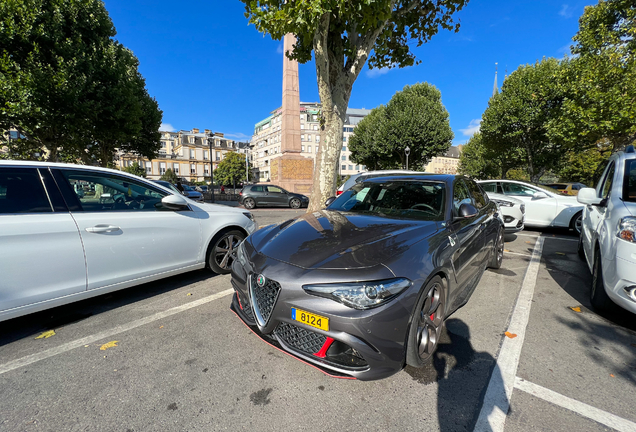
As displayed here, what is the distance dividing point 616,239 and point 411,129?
25221 mm

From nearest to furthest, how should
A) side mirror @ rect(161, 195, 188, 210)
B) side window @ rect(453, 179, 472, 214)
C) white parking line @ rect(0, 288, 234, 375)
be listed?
white parking line @ rect(0, 288, 234, 375) → side window @ rect(453, 179, 472, 214) → side mirror @ rect(161, 195, 188, 210)

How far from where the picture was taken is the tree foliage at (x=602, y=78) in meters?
12.7

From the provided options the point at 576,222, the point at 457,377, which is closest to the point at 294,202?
the point at 576,222

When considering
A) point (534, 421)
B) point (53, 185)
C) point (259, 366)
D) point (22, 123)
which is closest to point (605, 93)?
point (534, 421)

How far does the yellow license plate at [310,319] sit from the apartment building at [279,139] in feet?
241

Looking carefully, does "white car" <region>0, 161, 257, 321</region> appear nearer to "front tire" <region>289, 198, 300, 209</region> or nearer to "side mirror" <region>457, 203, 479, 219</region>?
"side mirror" <region>457, 203, 479, 219</region>

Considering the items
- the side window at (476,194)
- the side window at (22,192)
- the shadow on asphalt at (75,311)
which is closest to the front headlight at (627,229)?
the side window at (476,194)

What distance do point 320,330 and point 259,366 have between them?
A: 2.66 ft

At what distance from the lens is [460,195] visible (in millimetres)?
3393

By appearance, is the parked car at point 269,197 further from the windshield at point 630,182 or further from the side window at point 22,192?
the windshield at point 630,182

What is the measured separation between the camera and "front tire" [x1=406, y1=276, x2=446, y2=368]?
1950 mm

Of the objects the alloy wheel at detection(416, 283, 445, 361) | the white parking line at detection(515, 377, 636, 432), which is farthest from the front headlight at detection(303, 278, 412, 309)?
the white parking line at detection(515, 377, 636, 432)

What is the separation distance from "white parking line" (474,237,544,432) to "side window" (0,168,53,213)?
3.93 m

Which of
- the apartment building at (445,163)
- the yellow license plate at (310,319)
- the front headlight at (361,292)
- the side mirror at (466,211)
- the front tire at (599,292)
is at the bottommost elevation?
the front tire at (599,292)
